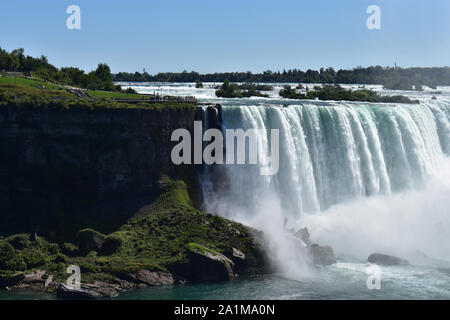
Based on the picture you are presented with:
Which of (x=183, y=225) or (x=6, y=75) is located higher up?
(x=6, y=75)

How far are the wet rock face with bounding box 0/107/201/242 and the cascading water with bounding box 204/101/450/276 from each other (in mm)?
5944

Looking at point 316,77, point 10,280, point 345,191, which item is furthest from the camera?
point 316,77

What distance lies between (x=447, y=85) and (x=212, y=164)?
10426 centimetres

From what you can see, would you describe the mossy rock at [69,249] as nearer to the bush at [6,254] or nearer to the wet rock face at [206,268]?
the bush at [6,254]

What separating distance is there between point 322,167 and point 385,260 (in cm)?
1227

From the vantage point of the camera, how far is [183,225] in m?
41.8

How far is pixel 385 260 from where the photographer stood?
4100 centimetres

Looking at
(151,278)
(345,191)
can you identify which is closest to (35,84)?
(151,278)

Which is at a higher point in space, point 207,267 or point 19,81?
point 19,81

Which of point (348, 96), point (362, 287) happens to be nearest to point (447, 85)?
point (348, 96)

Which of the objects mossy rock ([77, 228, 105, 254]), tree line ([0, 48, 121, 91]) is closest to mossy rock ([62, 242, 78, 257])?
mossy rock ([77, 228, 105, 254])

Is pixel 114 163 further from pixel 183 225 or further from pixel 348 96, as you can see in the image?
pixel 348 96

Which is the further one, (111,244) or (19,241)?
(111,244)

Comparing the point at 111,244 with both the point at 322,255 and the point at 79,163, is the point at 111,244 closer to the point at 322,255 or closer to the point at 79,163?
the point at 79,163
